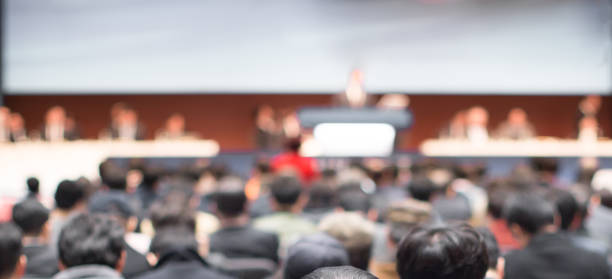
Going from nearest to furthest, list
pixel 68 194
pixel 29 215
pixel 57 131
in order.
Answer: pixel 29 215 < pixel 68 194 < pixel 57 131

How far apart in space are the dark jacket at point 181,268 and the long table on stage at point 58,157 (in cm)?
478

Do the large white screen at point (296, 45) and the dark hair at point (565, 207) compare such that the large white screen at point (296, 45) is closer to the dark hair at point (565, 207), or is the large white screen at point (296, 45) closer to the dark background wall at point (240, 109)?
the dark background wall at point (240, 109)

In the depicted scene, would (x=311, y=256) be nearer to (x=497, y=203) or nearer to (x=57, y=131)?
(x=497, y=203)

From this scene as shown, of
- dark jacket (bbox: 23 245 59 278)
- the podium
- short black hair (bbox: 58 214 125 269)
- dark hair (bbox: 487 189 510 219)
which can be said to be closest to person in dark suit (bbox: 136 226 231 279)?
short black hair (bbox: 58 214 125 269)

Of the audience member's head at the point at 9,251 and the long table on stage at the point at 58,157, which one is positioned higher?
the audience member's head at the point at 9,251

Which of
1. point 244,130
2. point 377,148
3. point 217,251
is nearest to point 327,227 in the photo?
point 217,251

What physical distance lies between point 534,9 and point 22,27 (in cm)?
884

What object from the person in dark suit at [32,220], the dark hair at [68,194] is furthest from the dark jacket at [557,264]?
the dark hair at [68,194]

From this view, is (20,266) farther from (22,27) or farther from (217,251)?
(22,27)

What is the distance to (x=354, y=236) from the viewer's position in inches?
80.6

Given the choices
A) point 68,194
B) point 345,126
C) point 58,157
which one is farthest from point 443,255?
point 58,157

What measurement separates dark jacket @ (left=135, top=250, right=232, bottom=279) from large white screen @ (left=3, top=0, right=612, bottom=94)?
8.24 m

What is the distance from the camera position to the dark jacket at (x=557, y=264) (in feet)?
6.77

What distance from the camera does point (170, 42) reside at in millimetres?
9734
